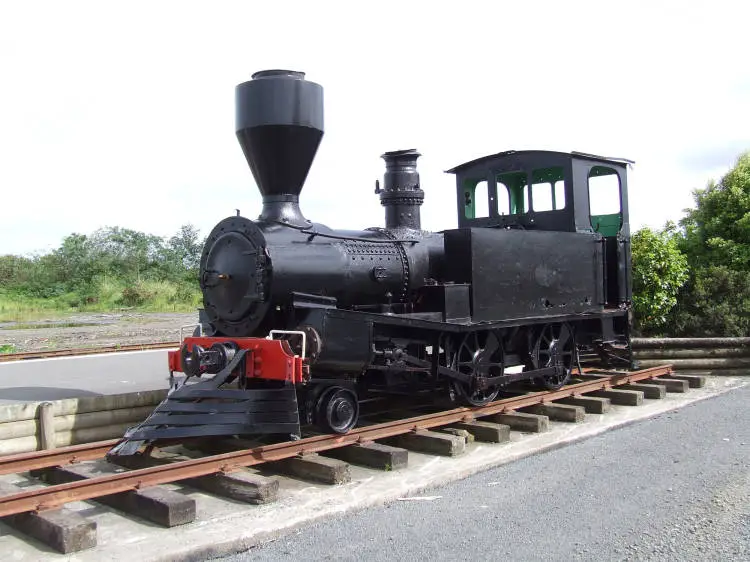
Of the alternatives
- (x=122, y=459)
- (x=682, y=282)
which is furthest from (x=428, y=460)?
(x=682, y=282)

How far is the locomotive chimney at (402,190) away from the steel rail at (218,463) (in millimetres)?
2115

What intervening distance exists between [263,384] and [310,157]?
219cm

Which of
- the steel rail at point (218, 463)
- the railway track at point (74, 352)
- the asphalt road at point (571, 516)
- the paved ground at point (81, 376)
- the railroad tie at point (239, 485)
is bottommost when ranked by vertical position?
the asphalt road at point (571, 516)

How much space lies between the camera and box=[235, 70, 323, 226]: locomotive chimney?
6582 millimetres

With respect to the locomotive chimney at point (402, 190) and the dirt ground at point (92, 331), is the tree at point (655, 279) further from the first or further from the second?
the dirt ground at point (92, 331)

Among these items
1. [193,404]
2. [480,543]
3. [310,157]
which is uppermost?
[310,157]

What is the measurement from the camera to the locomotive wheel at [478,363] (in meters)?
7.66

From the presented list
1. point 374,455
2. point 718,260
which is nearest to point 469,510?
point 374,455

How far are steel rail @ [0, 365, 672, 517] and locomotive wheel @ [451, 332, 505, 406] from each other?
21 cm

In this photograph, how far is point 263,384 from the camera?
660 cm

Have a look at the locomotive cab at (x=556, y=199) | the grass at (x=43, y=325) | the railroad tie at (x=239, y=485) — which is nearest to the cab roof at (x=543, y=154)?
the locomotive cab at (x=556, y=199)

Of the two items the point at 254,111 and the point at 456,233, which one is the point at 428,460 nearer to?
the point at 456,233

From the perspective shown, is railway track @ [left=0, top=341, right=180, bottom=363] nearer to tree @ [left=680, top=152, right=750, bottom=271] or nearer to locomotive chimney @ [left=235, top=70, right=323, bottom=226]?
locomotive chimney @ [left=235, top=70, right=323, bottom=226]

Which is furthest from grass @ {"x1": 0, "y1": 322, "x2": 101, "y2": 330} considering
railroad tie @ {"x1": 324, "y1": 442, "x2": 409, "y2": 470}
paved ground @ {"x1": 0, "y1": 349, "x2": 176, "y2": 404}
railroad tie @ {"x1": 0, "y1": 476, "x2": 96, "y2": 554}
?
railroad tie @ {"x1": 0, "y1": 476, "x2": 96, "y2": 554}
